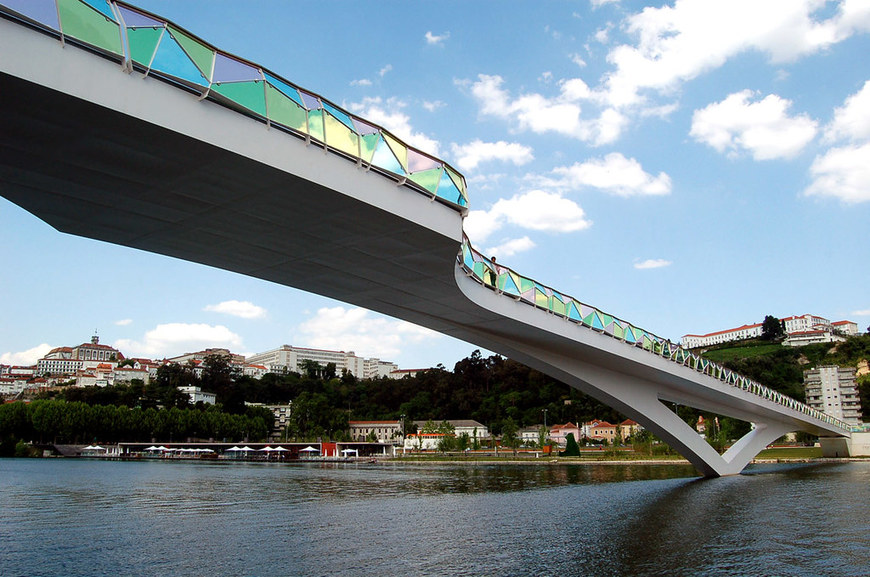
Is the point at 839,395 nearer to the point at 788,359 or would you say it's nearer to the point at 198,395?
the point at 788,359

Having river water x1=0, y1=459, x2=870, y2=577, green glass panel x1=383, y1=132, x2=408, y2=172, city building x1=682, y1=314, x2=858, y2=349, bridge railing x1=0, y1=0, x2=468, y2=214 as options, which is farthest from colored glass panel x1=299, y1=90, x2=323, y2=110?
city building x1=682, y1=314, x2=858, y2=349

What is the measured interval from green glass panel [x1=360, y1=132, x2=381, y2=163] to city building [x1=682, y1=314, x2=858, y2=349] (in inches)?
6619

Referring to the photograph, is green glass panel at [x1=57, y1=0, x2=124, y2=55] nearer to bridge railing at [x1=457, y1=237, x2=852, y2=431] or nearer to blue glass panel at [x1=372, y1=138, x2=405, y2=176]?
blue glass panel at [x1=372, y1=138, x2=405, y2=176]

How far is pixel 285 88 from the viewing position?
33.4 feet

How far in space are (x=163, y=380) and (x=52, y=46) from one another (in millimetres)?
142583

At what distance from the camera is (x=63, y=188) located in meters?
10.2

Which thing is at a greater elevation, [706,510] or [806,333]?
[806,333]

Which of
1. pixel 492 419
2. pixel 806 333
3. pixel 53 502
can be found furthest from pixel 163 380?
pixel 806 333

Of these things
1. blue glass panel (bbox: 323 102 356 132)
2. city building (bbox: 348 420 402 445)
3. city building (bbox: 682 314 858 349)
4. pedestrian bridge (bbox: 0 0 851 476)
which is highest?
city building (bbox: 682 314 858 349)

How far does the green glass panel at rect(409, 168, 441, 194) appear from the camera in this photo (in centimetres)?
1205

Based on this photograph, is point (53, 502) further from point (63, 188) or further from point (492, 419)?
point (492, 419)

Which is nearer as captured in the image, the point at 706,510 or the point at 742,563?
the point at 742,563

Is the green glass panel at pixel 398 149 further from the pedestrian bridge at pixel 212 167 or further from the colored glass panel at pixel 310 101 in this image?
the colored glass panel at pixel 310 101

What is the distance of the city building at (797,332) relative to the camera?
15612 centimetres
